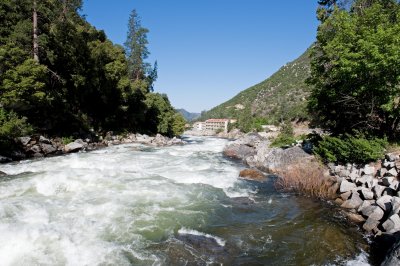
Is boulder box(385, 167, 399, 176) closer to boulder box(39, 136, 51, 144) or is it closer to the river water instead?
the river water

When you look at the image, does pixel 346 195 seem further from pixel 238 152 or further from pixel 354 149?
pixel 238 152

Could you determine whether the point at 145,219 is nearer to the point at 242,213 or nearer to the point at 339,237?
the point at 242,213

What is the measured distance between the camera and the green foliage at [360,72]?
58.4ft

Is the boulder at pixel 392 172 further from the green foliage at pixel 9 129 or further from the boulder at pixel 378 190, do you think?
the green foliage at pixel 9 129

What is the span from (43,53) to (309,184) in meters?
29.5

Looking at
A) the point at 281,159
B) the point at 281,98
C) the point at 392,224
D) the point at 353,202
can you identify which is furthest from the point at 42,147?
the point at 281,98

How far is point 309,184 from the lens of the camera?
1656 cm

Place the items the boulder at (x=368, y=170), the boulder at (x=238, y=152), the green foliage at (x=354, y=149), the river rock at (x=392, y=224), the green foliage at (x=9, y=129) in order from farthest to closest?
the boulder at (x=238, y=152) < the green foliage at (x=9, y=129) < the green foliage at (x=354, y=149) < the boulder at (x=368, y=170) < the river rock at (x=392, y=224)

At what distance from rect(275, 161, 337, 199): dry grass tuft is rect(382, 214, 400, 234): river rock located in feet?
15.6

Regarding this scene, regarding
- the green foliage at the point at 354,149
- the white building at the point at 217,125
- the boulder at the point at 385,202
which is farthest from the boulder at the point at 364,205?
the white building at the point at 217,125

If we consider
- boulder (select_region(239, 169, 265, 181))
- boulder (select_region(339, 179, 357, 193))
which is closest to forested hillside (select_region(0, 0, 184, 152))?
boulder (select_region(239, 169, 265, 181))

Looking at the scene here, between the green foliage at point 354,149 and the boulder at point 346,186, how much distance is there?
7.64ft

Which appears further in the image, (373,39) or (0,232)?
(373,39)

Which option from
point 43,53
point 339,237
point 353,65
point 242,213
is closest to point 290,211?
point 242,213
